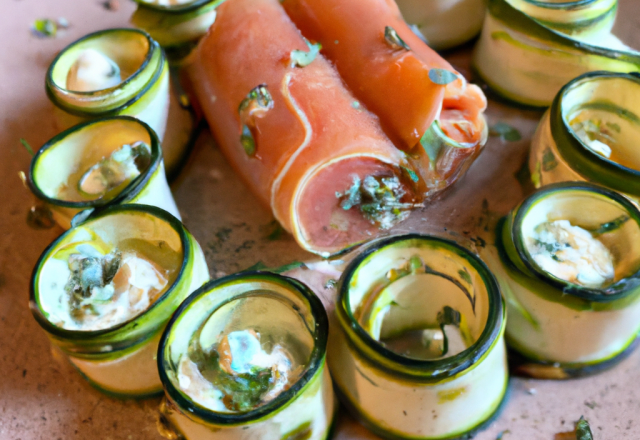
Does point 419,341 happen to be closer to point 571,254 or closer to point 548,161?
point 571,254

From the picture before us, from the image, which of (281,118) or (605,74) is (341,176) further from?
(605,74)

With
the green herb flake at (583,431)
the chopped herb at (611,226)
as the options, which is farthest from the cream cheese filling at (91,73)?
the green herb flake at (583,431)

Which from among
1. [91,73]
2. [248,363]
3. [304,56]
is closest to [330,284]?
[248,363]

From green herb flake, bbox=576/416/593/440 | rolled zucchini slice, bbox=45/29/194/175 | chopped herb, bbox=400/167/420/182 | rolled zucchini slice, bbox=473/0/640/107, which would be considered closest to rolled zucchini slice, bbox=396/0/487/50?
rolled zucchini slice, bbox=473/0/640/107

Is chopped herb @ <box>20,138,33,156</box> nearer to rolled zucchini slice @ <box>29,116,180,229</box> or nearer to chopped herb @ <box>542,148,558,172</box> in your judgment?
rolled zucchini slice @ <box>29,116,180,229</box>

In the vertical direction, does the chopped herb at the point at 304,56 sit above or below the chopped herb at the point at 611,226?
above

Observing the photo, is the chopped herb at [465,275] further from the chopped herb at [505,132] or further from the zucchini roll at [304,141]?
the chopped herb at [505,132]
